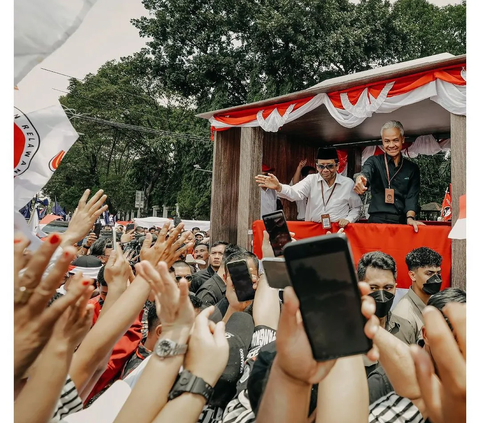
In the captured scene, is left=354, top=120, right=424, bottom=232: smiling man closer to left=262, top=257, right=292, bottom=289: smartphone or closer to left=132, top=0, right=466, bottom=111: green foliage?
left=262, top=257, right=292, bottom=289: smartphone

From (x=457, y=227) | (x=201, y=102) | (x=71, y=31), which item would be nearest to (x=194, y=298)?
(x=457, y=227)

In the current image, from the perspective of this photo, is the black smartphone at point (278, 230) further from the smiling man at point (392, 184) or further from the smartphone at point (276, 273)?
the smiling man at point (392, 184)

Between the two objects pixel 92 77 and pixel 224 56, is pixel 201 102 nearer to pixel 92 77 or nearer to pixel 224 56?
pixel 224 56

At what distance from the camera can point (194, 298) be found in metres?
2.70

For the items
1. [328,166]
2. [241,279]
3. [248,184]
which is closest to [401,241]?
[328,166]

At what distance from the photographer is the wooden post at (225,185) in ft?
25.8

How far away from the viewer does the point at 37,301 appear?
927mm

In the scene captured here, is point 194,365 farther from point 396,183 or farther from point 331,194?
point 331,194

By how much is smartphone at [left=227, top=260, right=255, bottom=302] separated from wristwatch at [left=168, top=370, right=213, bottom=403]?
2.65ft

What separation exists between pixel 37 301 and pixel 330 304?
64 centimetres

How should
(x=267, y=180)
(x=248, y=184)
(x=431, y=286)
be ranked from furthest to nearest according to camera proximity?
(x=248, y=184) → (x=267, y=180) → (x=431, y=286)

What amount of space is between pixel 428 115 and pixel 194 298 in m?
5.83

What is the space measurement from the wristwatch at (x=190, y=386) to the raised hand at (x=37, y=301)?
346 millimetres

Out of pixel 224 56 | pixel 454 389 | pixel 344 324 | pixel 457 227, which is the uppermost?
pixel 224 56
